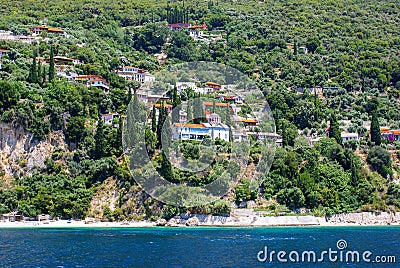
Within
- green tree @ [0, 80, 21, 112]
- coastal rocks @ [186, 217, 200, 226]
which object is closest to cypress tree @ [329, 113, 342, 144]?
coastal rocks @ [186, 217, 200, 226]

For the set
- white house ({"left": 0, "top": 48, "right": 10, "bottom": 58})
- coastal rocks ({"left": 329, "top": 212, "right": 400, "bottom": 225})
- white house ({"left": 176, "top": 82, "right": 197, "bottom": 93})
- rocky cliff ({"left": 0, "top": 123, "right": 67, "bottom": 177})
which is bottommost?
coastal rocks ({"left": 329, "top": 212, "right": 400, "bottom": 225})

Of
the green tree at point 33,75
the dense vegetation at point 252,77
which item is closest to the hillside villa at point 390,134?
the dense vegetation at point 252,77

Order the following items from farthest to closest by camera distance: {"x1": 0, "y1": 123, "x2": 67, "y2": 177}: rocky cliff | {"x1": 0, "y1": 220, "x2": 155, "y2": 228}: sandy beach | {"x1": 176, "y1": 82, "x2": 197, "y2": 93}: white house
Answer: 1. {"x1": 176, "y1": 82, "x2": 197, "y2": 93}: white house
2. {"x1": 0, "y1": 123, "x2": 67, "y2": 177}: rocky cliff
3. {"x1": 0, "y1": 220, "x2": 155, "y2": 228}: sandy beach

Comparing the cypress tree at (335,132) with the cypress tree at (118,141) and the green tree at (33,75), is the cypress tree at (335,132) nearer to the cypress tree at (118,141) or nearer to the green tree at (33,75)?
the cypress tree at (118,141)

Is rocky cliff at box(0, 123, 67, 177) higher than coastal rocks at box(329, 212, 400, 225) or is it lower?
higher

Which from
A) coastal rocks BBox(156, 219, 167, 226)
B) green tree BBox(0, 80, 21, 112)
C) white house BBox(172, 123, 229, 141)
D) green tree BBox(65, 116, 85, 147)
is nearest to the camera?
coastal rocks BBox(156, 219, 167, 226)

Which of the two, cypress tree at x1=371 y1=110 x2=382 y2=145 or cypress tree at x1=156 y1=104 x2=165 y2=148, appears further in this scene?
cypress tree at x1=371 y1=110 x2=382 y2=145

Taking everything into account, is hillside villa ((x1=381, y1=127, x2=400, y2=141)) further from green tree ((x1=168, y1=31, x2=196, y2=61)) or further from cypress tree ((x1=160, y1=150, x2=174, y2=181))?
green tree ((x1=168, y1=31, x2=196, y2=61))

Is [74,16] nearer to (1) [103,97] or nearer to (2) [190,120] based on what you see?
(1) [103,97]
